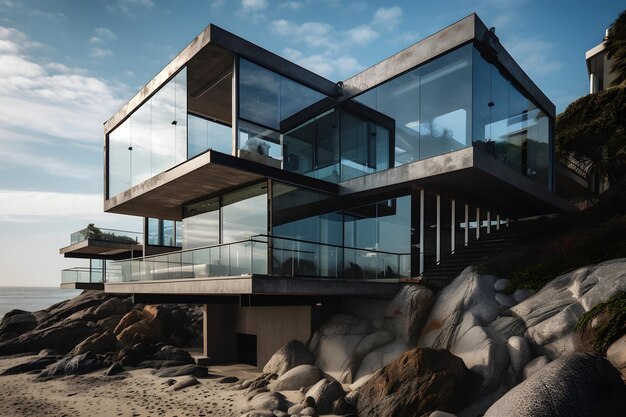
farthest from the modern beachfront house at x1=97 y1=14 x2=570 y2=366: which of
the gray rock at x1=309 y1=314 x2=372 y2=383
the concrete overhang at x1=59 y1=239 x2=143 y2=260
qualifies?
the concrete overhang at x1=59 y1=239 x2=143 y2=260

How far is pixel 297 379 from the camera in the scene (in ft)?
50.3

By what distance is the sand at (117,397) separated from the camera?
13.8 meters

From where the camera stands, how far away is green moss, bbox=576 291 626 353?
35.2ft

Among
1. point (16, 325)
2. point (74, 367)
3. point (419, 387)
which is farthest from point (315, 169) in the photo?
point (16, 325)

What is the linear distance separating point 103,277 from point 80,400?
47.5 ft

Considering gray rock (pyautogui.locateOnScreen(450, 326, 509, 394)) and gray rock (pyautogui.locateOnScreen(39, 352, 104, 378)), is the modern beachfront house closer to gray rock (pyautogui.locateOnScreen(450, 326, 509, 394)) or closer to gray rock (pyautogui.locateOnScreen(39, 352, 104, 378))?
gray rock (pyautogui.locateOnScreen(39, 352, 104, 378))

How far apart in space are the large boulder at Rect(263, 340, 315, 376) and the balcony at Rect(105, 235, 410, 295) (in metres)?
2.87

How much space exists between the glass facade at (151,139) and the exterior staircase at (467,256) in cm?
1080

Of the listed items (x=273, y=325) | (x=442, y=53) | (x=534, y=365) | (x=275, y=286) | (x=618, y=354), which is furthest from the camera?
(x=273, y=325)

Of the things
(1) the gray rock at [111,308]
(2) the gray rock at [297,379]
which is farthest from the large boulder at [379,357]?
(1) the gray rock at [111,308]

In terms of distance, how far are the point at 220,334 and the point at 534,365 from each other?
15485 mm

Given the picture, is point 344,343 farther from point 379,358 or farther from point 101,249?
point 101,249

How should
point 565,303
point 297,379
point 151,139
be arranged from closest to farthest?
point 565,303
point 297,379
point 151,139

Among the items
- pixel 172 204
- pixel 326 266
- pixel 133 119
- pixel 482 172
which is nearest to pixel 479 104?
pixel 482 172
